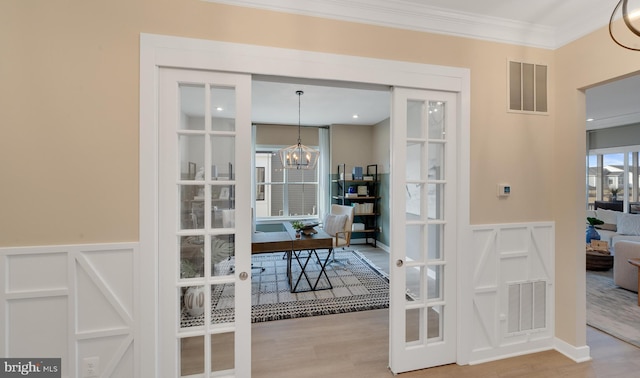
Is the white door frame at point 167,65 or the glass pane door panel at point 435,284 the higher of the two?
the white door frame at point 167,65

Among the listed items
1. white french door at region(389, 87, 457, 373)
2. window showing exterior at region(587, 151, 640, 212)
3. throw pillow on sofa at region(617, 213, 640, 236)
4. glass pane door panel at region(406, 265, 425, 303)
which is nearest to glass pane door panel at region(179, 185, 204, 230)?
white french door at region(389, 87, 457, 373)

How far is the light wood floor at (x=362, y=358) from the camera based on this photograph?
2.06m

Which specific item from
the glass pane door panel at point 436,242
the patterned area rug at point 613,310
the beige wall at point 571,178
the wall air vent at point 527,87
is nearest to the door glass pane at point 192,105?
the glass pane door panel at point 436,242

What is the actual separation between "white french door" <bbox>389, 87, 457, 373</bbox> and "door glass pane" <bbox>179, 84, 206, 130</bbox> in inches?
55.0

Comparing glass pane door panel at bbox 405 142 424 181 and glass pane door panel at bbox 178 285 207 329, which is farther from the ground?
glass pane door panel at bbox 405 142 424 181

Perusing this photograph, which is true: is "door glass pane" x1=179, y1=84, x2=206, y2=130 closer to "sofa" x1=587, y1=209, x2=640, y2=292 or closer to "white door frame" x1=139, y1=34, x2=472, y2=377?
"white door frame" x1=139, y1=34, x2=472, y2=377

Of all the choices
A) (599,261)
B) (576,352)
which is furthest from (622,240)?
(576,352)

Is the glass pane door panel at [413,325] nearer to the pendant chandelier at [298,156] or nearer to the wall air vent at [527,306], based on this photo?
the wall air vent at [527,306]

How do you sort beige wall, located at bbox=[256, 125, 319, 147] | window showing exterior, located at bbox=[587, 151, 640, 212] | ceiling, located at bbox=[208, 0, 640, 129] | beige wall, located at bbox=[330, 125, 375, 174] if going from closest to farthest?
ceiling, located at bbox=[208, 0, 640, 129], window showing exterior, located at bbox=[587, 151, 640, 212], beige wall, located at bbox=[256, 125, 319, 147], beige wall, located at bbox=[330, 125, 375, 174]

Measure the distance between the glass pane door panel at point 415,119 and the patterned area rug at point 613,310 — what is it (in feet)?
9.20

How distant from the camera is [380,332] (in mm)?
2641

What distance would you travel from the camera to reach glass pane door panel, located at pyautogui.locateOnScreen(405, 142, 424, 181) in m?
2.09

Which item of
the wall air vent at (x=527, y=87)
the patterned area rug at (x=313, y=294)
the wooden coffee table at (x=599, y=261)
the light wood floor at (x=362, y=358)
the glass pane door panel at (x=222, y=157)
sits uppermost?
the wall air vent at (x=527, y=87)

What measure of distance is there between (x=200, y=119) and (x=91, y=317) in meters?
1.39
